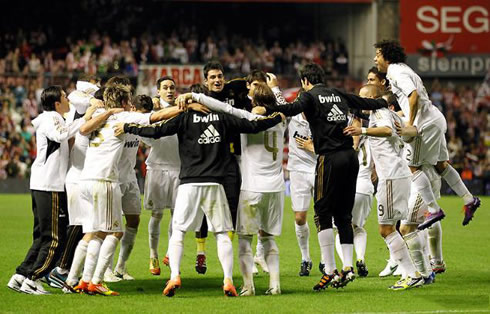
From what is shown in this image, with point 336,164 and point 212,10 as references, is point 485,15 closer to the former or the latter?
point 212,10

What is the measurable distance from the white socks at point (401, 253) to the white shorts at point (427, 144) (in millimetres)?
1252

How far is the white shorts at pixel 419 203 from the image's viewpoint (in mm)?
11188

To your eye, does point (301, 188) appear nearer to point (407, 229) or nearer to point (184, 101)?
point (407, 229)

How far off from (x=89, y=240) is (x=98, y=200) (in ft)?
1.57

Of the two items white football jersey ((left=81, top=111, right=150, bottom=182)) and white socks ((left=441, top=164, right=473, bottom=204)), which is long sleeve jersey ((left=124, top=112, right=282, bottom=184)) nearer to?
white football jersey ((left=81, top=111, right=150, bottom=182))

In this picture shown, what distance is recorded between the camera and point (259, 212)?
991 cm

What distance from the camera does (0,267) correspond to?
12.1 meters

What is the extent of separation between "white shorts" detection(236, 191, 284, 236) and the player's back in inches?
3.0

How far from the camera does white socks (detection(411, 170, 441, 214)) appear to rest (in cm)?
1126

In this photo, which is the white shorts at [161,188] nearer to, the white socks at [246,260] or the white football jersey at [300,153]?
the white football jersey at [300,153]

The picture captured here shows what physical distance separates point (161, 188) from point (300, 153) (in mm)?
1957

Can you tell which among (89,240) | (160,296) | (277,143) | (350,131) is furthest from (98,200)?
(350,131)

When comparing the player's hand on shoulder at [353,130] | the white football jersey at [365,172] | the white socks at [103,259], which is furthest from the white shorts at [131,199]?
the white football jersey at [365,172]

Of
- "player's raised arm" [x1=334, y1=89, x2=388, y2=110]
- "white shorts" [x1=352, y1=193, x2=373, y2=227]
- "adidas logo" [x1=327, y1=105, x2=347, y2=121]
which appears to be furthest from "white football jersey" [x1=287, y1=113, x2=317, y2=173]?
"adidas logo" [x1=327, y1=105, x2=347, y2=121]
